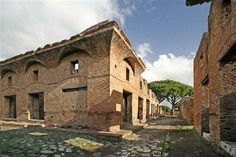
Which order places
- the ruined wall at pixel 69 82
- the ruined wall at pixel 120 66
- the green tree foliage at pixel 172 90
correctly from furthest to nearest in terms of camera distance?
the green tree foliage at pixel 172 90
the ruined wall at pixel 120 66
the ruined wall at pixel 69 82

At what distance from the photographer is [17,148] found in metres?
6.36

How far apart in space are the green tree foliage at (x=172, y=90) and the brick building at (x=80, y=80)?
102ft

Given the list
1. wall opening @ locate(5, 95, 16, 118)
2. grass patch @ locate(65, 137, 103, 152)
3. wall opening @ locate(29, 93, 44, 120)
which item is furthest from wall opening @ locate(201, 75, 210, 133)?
wall opening @ locate(5, 95, 16, 118)

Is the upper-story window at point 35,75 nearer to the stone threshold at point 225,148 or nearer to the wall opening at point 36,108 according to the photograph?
the wall opening at point 36,108

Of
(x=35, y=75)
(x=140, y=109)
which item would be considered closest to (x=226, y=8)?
(x=35, y=75)

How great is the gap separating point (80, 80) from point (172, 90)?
121 ft

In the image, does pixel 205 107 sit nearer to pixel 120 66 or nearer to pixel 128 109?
pixel 120 66

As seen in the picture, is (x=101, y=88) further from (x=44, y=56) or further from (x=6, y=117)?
(x=6, y=117)

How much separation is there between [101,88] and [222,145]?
581cm

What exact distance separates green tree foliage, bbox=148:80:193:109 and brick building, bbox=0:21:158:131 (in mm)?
31061

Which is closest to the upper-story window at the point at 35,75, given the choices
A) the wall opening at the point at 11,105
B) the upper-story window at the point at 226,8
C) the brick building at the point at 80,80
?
the brick building at the point at 80,80

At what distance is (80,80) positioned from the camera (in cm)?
1080

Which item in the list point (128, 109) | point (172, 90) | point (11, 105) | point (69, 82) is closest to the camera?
point (69, 82)

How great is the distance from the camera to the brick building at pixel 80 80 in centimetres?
973
